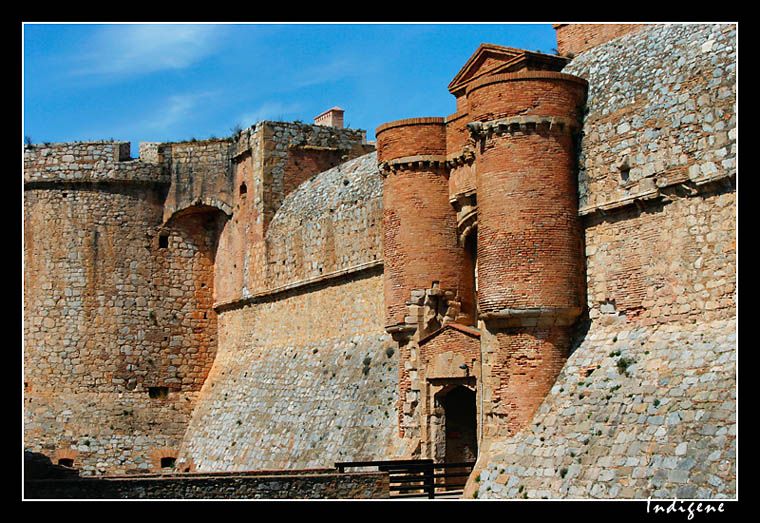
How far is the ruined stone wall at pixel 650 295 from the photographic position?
1423 cm

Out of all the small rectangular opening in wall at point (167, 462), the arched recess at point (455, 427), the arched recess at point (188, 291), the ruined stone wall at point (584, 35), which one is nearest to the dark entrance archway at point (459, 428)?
the arched recess at point (455, 427)

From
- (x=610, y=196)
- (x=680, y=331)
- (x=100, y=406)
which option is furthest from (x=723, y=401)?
(x=100, y=406)

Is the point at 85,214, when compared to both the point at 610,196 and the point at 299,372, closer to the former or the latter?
the point at 299,372

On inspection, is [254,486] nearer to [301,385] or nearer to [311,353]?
[301,385]

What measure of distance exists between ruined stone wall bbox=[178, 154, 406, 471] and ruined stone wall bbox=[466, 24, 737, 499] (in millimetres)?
4560

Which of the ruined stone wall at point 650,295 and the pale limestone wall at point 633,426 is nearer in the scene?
the pale limestone wall at point 633,426

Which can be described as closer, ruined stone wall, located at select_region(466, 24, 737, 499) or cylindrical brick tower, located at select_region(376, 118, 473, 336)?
ruined stone wall, located at select_region(466, 24, 737, 499)

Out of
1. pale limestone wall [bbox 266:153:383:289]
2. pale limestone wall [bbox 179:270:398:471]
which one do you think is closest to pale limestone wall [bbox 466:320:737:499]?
pale limestone wall [bbox 179:270:398:471]

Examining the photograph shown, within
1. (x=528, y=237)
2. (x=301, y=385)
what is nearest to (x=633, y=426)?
(x=528, y=237)

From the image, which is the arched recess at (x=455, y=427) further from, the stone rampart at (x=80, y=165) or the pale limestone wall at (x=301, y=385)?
the stone rampart at (x=80, y=165)

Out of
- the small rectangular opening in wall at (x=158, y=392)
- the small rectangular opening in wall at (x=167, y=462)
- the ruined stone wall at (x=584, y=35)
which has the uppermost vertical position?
the ruined stone wall at (x=584, y=35)

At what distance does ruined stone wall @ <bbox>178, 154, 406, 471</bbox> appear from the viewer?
21703 mm

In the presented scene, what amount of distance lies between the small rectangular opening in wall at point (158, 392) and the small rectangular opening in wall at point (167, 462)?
149 centimetres

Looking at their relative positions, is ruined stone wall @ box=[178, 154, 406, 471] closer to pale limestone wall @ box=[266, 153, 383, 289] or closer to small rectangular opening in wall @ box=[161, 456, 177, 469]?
pale limestone wall @ box=[266, 153, 383, 289]
